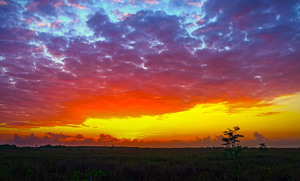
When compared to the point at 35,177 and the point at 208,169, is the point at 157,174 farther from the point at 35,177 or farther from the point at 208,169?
the point at 35,177

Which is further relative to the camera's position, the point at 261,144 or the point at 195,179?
the point at 261,144

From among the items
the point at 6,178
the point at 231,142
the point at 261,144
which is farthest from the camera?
the point at 261,144

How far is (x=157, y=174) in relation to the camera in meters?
12.0

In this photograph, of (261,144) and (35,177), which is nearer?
(35,177)

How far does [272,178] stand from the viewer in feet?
36.9

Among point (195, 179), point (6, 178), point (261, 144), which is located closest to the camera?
point (6, 178)

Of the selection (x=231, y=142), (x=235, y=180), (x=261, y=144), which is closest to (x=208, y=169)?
(x=235, y=180)

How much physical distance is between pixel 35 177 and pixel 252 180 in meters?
10.7

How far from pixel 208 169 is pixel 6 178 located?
11.2 meters

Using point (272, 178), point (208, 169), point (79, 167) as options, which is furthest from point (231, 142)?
point (79, 167)

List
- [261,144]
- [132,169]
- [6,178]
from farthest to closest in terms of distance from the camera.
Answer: [261,144], [132,169], [6,178]

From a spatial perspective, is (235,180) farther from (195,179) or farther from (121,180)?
(121,180)

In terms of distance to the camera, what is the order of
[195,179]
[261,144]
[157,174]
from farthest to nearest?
[261,144] < [157,174] < [195,179]

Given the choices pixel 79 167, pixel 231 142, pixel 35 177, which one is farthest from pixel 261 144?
pixel 35 177
